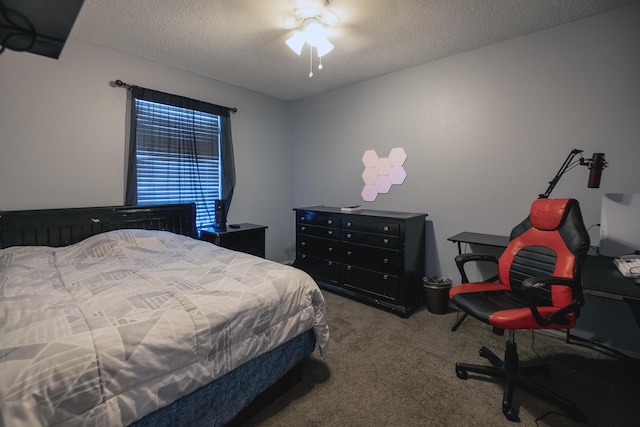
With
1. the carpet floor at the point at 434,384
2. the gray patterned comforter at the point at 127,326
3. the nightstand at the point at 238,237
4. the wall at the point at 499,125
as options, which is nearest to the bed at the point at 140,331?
the gray patterned comforter at the point at 127,326

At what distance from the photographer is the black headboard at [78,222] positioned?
7.06ft

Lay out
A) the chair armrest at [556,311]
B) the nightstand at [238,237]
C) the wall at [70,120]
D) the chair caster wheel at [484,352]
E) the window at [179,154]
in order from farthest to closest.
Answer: the nightstand at [238,237]
the window at [179,154]
the wall at [70,120]
the chair caster wheel at [484,352]
the chair armrest at [556,311]

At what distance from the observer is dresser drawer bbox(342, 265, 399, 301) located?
2.70 m

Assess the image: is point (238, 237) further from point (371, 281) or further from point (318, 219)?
point (371, 281)

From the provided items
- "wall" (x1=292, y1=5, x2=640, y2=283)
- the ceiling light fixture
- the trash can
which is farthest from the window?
the trash can

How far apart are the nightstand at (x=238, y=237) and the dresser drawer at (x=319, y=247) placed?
19.2 inches

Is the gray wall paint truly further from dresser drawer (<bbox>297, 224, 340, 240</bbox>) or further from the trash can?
dresser drawer (<bbox>297, 224, 340, 240</bbox>)

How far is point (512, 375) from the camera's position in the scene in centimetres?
162

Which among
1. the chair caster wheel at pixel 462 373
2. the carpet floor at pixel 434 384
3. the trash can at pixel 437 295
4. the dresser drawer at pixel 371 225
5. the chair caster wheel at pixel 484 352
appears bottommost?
the carpet floor at pixel 434 384

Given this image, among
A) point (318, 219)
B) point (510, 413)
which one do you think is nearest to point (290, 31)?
point (318, 219)

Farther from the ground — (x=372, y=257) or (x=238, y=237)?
(x=238, y=237)

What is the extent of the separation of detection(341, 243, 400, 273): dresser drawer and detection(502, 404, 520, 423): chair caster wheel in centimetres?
130

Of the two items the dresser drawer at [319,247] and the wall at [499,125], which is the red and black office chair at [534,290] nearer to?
the wall at [499,125]

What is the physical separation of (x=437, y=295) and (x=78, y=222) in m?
3.26
